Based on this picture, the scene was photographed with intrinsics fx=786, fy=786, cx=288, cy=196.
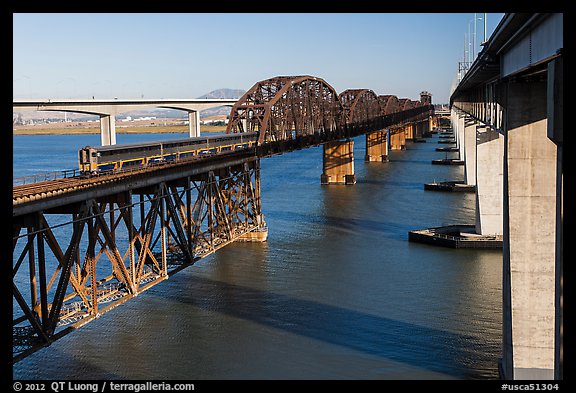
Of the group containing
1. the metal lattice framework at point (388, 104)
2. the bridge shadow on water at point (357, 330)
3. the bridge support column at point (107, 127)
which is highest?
the metal lattice framework at point (388, 104)

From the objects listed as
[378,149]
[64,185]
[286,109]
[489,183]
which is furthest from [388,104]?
[64,185]

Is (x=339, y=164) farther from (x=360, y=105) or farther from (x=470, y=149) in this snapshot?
(x=360, y=105)

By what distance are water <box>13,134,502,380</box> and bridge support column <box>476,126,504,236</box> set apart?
120 inches

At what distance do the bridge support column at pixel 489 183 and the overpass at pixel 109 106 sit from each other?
49.0m

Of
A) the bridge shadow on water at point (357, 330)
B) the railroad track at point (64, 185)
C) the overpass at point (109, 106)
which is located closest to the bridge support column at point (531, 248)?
the bridge shadow on water at point (357, 330)

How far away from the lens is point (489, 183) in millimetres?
49406

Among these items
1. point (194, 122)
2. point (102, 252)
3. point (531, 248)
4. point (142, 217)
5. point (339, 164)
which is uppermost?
point (194, 122)

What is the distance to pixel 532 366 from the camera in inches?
901

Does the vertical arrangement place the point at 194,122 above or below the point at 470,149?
above

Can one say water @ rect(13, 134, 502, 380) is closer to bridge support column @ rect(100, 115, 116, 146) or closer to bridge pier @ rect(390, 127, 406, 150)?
bridge support column @ rect(100, 115, 116, 146)

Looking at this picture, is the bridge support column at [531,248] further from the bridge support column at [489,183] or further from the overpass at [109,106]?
the overpass at [109,106]

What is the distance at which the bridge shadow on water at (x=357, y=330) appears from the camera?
26.5 m

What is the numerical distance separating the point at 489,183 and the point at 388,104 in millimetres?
104589
